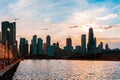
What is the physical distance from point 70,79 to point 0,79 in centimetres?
4062

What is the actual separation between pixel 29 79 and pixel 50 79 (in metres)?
5.54

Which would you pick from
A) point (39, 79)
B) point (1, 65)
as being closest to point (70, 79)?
point (39, 79)

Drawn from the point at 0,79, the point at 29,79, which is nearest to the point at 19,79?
the point at 29,79

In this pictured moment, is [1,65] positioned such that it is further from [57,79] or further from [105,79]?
[105,79]

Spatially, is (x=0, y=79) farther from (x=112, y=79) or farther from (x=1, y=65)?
(x=112, y=79)

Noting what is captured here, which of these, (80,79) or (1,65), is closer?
(1,65)

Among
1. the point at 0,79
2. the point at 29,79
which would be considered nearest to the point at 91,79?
the point at 29,79

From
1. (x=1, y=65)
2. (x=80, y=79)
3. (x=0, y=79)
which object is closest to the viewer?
(x=0, y=79)

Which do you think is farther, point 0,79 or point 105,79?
point 105,79

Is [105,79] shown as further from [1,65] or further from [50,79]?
[1,65]

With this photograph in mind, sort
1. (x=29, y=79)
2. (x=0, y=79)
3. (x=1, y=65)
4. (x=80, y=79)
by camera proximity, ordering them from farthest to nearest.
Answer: (x=80, y=79) → (x=29, y=79) → (x=1, y=65) → (x=0, y=79)

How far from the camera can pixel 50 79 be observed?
83.0m

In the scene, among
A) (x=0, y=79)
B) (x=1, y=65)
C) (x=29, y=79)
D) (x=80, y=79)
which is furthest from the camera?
(x=80, y=79)

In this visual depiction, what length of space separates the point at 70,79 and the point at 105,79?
32.6 feet
